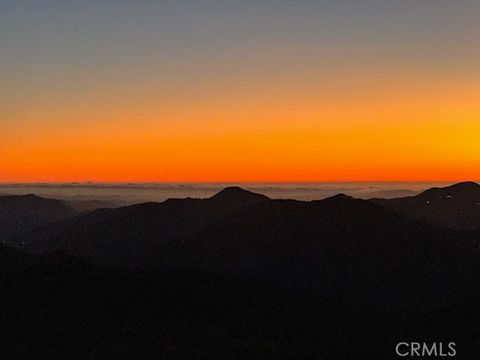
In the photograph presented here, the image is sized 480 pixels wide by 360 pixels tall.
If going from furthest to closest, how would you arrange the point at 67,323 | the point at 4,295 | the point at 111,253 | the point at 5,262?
the point at 111,253, the point at 5,262, the point at 4,295, the point at 67,323

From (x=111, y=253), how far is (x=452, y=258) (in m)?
86.0

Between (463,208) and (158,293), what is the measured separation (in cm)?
13274

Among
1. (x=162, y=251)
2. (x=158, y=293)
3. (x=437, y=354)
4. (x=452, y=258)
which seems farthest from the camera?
(x=162, y=251)

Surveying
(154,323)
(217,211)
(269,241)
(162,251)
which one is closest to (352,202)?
(269,241)

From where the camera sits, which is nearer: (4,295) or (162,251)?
→ (4,295)

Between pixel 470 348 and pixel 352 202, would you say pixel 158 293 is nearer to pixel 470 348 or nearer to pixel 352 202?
pixel 470 348

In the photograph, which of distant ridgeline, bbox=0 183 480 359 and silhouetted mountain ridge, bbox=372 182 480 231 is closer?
distant ridgeline, bbox=0 183 480 359

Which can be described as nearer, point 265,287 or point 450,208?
point 265,287

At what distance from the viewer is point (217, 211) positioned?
174 m

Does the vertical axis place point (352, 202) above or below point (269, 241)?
above

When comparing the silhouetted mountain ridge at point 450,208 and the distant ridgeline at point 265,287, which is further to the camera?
the silhouetted mountain ridge at point 450,208

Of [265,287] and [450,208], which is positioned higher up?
[450,208]

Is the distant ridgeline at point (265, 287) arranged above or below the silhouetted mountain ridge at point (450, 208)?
below

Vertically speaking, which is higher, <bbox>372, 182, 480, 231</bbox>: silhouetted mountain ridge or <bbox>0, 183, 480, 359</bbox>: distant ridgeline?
<bbox>372, 182, 480, 231</bbox>: silhouetted mountain ridge
